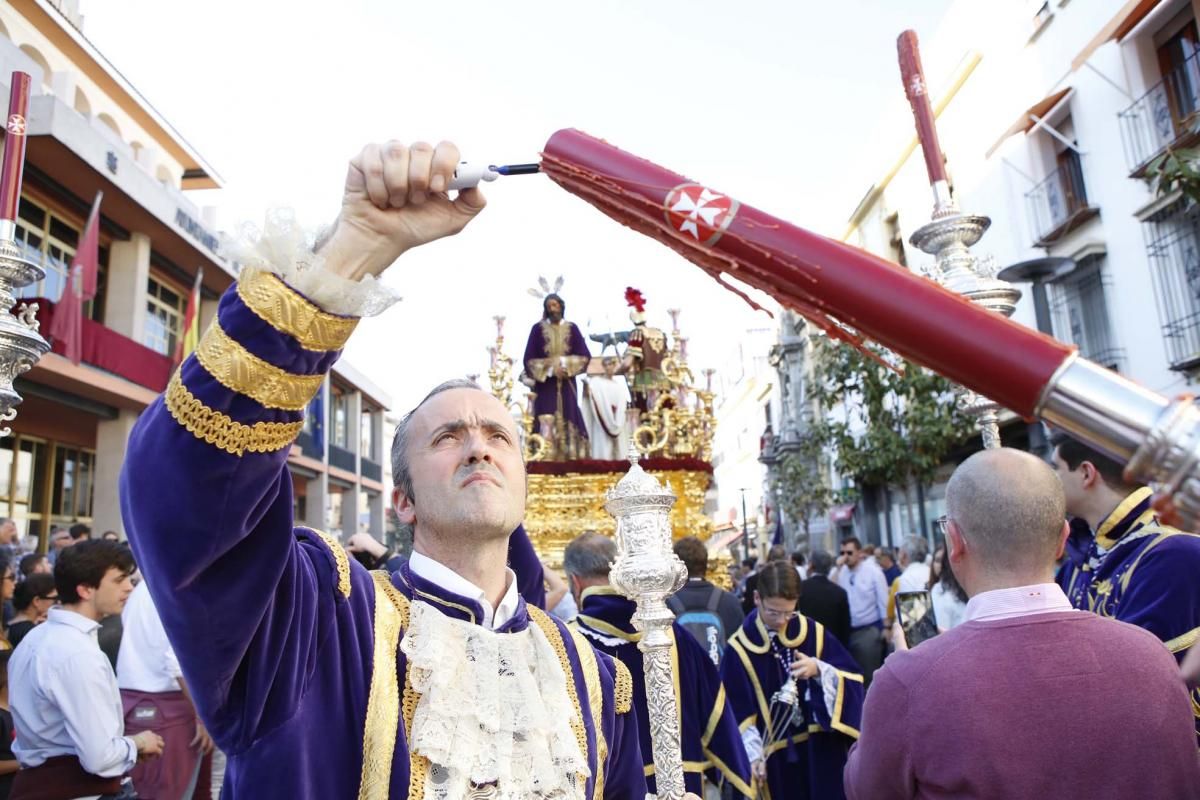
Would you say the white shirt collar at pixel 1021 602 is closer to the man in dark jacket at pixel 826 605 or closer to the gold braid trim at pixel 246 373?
the gold braid trim at pixel 246 373

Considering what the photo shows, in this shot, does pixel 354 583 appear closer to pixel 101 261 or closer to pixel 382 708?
pixel 382 708

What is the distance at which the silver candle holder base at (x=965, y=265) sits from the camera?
2520 millimetres

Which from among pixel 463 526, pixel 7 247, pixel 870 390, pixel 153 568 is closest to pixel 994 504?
pixel 463 526

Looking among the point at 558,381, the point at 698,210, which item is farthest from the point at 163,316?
the point at 698,210

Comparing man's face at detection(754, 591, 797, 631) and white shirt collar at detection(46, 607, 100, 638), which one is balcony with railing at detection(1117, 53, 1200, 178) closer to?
man's face at detection(754, 591, 797, 631)

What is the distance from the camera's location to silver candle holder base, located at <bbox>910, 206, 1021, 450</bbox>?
252 cm

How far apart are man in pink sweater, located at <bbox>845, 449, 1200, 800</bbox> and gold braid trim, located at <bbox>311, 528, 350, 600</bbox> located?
4.36ft

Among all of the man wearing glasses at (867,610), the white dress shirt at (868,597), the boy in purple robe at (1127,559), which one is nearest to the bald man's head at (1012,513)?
the boy in purple robe at (1127,559)

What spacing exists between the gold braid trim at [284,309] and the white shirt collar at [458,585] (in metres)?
0.82

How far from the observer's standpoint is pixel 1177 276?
10789 millimetres

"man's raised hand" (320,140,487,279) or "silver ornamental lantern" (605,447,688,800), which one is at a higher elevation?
"man's raised hand" (320,140,487,279)

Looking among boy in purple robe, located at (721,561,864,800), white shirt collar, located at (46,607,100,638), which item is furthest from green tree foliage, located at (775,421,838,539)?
white shirt collar, located at (46,607,100,638)

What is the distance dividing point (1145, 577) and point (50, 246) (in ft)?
54.3

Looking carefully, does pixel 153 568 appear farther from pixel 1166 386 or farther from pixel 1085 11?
pixel 1085 11
